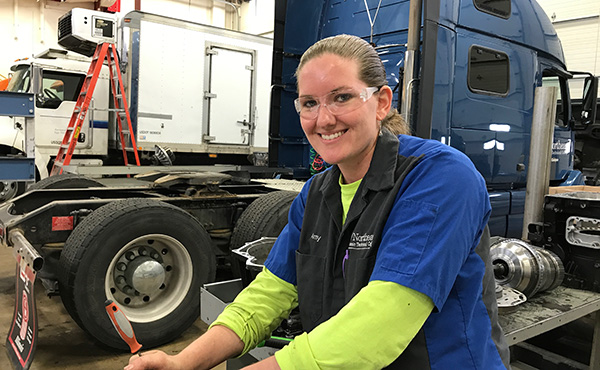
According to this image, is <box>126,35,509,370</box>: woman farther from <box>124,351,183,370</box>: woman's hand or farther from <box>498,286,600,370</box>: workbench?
<box>498,286,600,370</box>: workbench

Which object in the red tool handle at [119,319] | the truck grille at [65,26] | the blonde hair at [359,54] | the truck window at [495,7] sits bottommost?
the red tool handle at [119,319]

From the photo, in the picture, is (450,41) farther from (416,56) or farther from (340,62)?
(340,62)

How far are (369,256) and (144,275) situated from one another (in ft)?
6.91

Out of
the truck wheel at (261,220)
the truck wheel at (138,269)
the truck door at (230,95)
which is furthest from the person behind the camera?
the truck door at (230,95)

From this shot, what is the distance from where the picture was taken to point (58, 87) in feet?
25.0

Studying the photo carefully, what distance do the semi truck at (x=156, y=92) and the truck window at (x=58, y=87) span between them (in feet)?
0.05

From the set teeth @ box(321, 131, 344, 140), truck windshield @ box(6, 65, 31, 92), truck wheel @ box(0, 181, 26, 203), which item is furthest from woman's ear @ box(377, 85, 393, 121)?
truck windshield @ box(6, 65, 31, 92)

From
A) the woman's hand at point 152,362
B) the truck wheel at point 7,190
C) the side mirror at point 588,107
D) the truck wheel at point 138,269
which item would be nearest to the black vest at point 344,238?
the woman's hand at point 152,362

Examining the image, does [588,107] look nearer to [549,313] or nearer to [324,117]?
[549,313]

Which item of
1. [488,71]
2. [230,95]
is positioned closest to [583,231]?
[488,71]

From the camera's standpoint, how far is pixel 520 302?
2139 mm

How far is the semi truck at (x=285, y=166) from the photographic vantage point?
2.91m

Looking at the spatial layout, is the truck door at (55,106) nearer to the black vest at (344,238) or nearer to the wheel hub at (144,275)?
the wheel hub at (144,275)

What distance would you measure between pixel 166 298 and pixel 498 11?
384 centimetres
